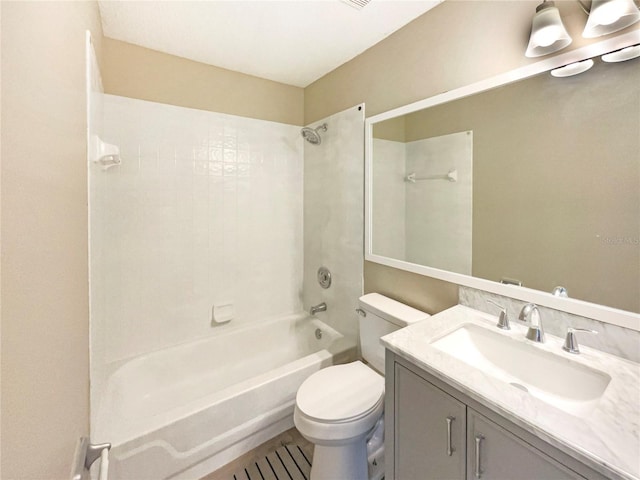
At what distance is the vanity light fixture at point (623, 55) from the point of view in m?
0.87

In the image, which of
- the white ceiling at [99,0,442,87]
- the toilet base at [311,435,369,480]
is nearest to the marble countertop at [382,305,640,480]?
the toilet base at [311,435,369,480]

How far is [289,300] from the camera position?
100 inches

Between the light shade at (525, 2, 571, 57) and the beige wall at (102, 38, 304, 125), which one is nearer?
the light shade at (525, 2, 571, 57)

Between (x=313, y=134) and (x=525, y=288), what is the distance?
1828 mm

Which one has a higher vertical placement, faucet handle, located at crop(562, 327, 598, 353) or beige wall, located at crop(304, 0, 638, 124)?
beige wall, located at crop(304, 0, 638, 124)

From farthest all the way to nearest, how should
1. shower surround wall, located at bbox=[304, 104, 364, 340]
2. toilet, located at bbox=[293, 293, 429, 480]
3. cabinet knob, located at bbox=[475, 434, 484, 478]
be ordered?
1. shower surround wall, located at bbox=[304, 104, 364, 340]
2. toilet, located at bbox=[293, 293, 429, 480]
3. cabinet knob, located at bbox=[475, 434, 484, 478]

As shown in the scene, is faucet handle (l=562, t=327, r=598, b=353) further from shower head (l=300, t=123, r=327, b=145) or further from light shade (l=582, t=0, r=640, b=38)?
shower head (l=300, t=123, r=327, b=145)

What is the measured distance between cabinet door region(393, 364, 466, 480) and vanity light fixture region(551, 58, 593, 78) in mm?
1231

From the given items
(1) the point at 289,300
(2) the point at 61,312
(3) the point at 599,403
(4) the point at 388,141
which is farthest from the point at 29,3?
(1) the point at 289,300

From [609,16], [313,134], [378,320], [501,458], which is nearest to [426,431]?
[501,458]

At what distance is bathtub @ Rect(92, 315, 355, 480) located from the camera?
1303 millimetres

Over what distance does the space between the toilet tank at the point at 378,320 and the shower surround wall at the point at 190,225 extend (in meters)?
1.04

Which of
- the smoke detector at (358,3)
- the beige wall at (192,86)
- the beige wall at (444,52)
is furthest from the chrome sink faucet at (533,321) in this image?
the beige wall at (192,86)

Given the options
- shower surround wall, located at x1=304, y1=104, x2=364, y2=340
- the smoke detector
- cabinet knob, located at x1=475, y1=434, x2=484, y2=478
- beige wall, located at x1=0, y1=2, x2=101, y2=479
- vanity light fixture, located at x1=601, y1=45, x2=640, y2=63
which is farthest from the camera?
shower surround wall, located at x1=304, y1=104, x2=364, y2=340
